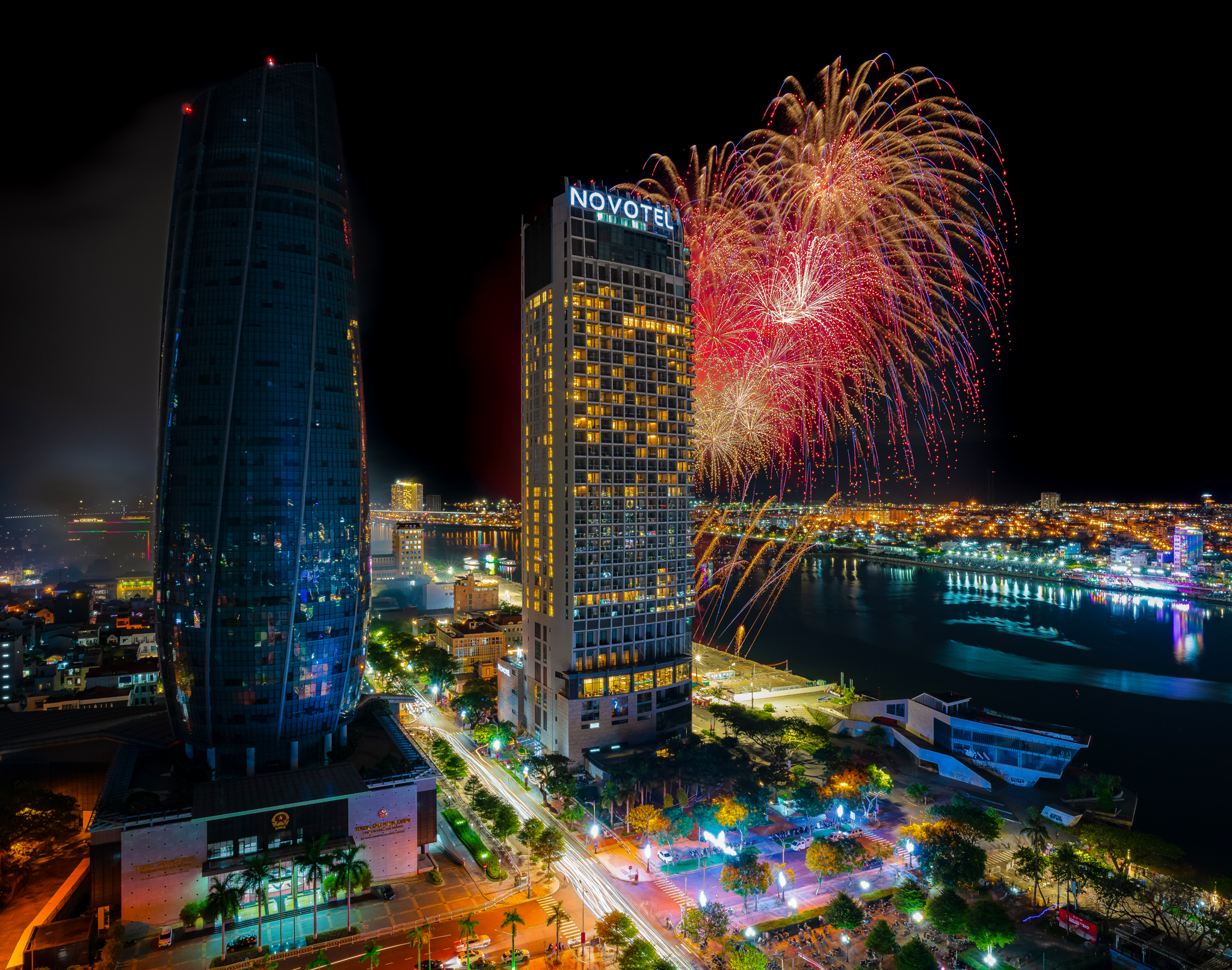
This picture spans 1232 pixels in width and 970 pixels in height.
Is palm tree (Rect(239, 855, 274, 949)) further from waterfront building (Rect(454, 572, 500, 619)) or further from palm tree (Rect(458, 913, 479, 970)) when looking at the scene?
waterfront building (Rect(454, 572, 500, 619))

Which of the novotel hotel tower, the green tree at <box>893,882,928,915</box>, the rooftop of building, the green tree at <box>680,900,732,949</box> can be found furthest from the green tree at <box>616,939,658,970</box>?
the novotel hotel tower

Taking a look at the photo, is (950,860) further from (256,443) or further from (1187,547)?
(1187,547)

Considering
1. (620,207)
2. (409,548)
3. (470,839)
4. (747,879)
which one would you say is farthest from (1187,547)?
(470,839)

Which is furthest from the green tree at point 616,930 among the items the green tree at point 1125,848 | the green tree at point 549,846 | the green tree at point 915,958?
the green tree at point 1125,848

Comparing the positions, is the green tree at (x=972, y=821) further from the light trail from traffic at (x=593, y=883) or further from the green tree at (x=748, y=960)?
the light trail from traffic at (x=593, y=883)

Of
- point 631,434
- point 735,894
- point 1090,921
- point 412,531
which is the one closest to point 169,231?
point 631,434

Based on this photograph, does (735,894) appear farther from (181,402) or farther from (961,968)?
(181,402)
